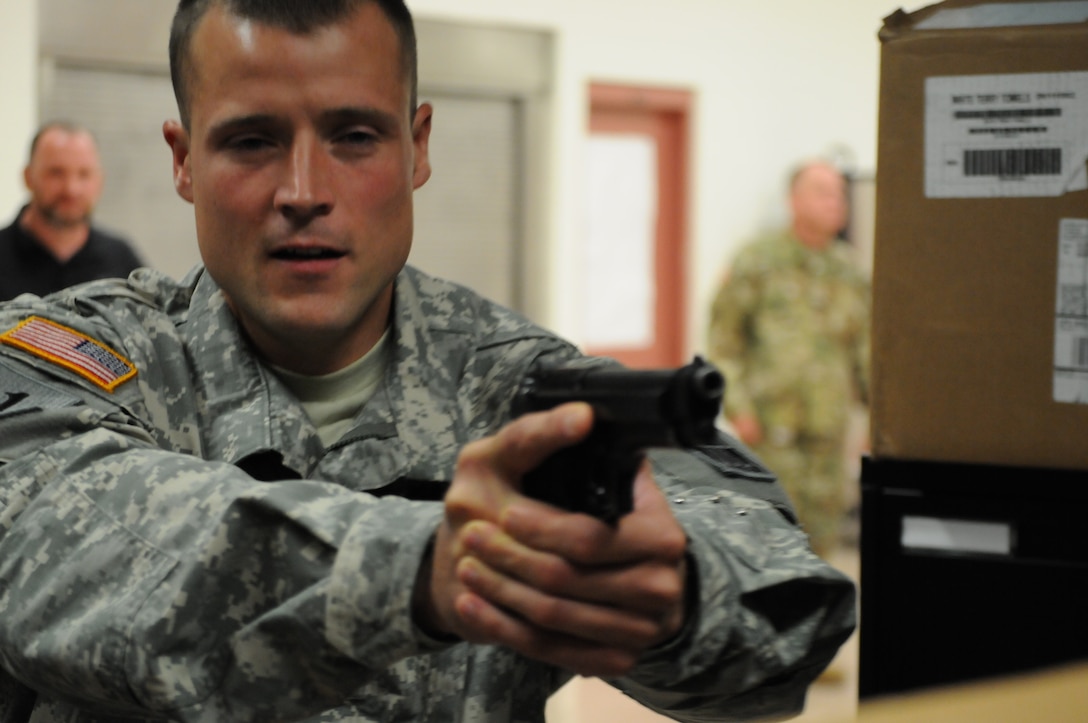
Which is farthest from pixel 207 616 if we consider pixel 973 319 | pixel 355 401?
pixel 973 319

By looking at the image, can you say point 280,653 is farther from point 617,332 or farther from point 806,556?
point 617,332

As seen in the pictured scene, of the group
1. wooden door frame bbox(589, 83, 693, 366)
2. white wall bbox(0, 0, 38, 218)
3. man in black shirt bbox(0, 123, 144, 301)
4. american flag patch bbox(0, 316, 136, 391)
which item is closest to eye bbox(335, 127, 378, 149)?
american flag patch bbox(0, 316, 136, 391)

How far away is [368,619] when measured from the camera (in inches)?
34.8

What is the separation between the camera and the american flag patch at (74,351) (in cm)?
114

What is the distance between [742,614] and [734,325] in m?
3.31

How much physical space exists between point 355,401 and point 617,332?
12.8 ft

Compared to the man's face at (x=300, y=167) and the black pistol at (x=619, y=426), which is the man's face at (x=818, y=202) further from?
the black pistol at (x=619, y=426)

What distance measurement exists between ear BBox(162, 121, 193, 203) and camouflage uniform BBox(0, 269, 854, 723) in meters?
0.10

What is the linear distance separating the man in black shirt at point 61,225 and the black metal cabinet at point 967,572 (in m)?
2.67

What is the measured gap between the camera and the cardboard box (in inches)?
45.3

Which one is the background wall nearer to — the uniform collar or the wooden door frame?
the wooden door frame

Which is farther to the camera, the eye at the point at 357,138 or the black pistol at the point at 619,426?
the eye at the point at 357,138

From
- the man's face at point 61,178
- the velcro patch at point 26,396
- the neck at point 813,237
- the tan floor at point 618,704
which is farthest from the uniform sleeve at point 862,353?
the velcro patch at point 26,396

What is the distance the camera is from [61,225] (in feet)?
11.4
